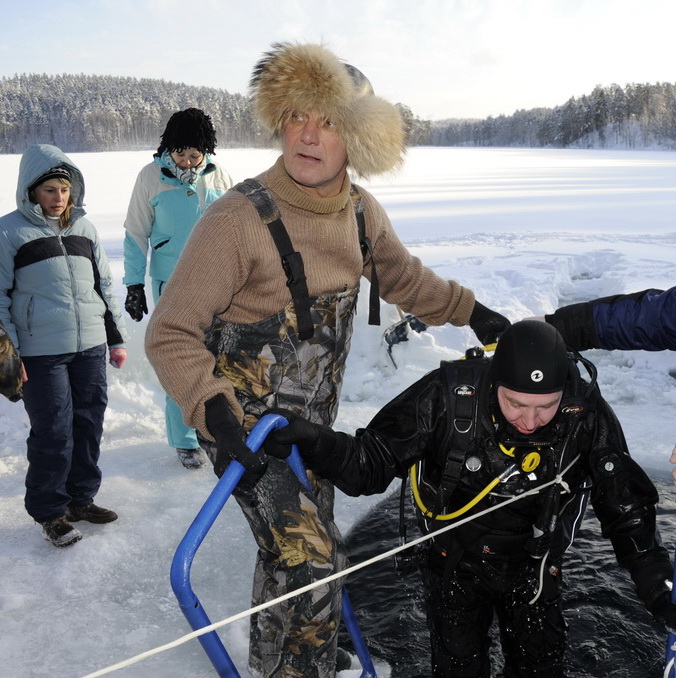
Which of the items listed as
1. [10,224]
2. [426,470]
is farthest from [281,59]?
[10,224]

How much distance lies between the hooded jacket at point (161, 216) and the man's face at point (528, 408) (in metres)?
2.49

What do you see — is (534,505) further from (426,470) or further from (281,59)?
(281,59)

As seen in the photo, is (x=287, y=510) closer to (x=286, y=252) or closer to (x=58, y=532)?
(x=286, y=252)

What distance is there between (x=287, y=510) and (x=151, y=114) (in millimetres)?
91219

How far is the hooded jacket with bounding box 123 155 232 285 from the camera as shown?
157 inches

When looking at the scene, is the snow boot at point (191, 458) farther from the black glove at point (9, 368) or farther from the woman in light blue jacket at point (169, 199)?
the black glove at point (9, 368)

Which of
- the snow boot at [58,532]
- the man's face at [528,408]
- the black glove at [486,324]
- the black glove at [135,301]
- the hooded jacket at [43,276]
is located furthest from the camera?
the black glove at [135,301]

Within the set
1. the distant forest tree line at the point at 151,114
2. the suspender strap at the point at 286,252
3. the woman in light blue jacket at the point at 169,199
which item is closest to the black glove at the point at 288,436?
the suspender strap at the point at 286,252

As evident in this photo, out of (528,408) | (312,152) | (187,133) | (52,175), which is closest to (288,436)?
(528,408)

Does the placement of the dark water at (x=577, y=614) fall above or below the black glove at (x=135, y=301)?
below

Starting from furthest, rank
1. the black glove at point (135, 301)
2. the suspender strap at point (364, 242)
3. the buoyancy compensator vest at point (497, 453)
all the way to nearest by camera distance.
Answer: the black glove at point (135, 301), the suspender strap at point (364, 242), the buoyancy compensator vest at point (497, 453)

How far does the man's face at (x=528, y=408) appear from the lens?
212 centimetres

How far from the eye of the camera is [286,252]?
Answer: 6.59 ft

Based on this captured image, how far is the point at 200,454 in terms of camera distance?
4.31m
